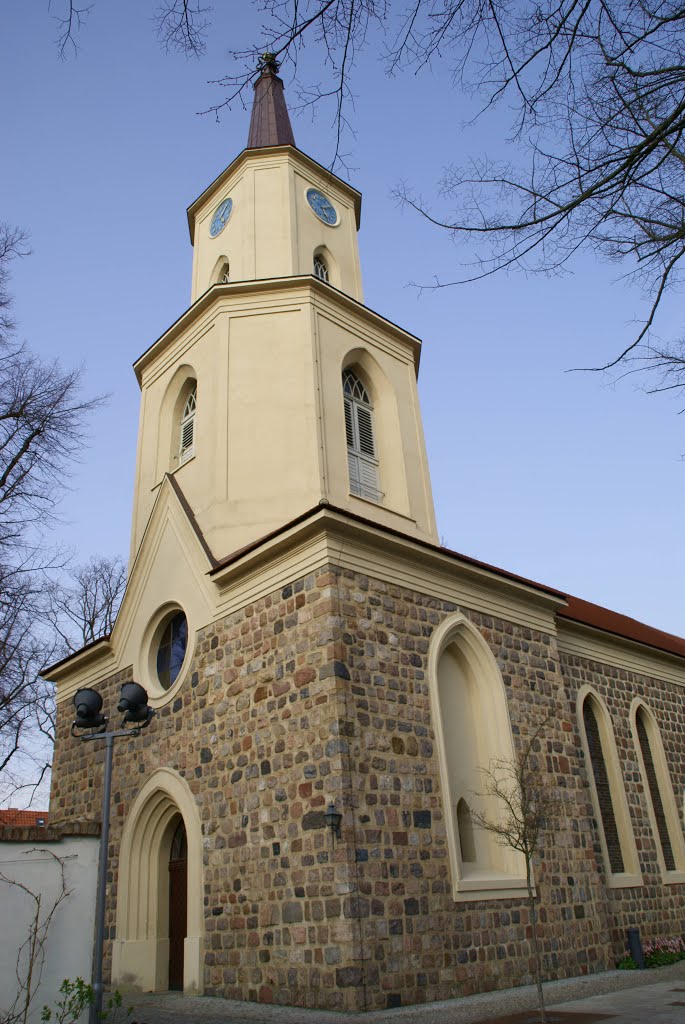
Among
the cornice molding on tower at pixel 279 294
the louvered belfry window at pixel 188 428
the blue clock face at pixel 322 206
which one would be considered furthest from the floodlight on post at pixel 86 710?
the blue clock face at pixel 322 206

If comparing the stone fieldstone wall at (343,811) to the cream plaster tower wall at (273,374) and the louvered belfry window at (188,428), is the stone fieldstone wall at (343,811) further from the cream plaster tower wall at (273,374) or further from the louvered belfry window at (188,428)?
the louvered belfry window at (188,428)

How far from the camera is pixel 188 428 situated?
15.3 meters

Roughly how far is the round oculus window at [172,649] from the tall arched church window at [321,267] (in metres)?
7.82

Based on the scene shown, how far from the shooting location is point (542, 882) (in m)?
10.9

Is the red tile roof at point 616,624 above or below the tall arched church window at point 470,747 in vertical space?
above

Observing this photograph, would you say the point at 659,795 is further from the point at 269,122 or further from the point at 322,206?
the point at 269,122

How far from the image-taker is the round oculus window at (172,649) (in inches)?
503

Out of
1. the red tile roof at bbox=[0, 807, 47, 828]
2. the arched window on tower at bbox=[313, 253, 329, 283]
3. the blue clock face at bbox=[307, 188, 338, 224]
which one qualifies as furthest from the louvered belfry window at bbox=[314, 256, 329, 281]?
the red tile roof at bbox=[0, 807, 47, 828]

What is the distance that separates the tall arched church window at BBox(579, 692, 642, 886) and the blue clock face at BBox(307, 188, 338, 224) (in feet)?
36.5

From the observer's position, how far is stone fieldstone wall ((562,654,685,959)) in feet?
43.2

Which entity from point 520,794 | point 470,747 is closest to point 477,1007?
point 520,794

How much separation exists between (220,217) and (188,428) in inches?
207

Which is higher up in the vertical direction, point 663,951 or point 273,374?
point 273,374

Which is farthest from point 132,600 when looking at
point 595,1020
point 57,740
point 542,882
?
point 595,1020
